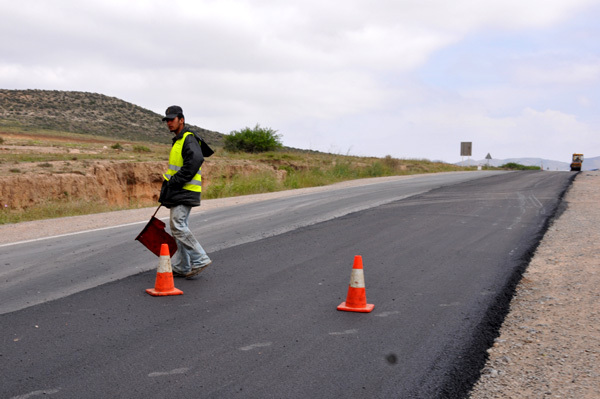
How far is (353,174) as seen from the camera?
32.7 meters

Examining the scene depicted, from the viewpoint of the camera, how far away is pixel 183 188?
7.14 m

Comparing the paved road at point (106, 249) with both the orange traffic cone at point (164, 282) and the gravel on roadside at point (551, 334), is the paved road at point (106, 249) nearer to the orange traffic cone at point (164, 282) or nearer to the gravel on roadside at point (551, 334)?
the orange traffic cone at point (164, 282)

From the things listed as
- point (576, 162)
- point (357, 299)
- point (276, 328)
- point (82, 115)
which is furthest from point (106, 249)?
point (82, 115)

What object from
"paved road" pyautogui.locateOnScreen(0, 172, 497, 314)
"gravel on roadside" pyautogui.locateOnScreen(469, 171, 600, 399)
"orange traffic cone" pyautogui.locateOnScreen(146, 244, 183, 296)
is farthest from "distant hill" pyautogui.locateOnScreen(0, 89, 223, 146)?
"gravel on roadside" pyautogui.locateOnScreen(469, 171, 600, 399)

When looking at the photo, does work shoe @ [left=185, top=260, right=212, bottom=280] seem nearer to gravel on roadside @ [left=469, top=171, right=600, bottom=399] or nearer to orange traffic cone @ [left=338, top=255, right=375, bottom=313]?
orange traffic cone @ [left=338, top=255, right=375, bottom=313]

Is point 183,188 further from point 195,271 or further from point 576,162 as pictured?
point 576,162

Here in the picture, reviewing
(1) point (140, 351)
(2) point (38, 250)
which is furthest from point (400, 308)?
(2) point (38, 250)

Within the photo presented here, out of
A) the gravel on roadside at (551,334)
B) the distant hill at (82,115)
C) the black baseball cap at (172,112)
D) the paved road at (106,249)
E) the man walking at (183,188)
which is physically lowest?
the gravel on roadside at (551,334)

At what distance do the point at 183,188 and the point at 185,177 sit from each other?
208 mm

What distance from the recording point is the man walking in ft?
22.9

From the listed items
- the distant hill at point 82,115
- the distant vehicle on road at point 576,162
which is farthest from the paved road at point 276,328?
the distant hill at point 82,115

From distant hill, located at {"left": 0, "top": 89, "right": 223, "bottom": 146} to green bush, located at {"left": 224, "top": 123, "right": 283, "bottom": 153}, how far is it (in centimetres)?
1908

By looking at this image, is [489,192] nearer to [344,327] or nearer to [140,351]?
[344,327]

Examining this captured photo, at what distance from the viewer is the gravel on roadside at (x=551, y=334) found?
163 inches
